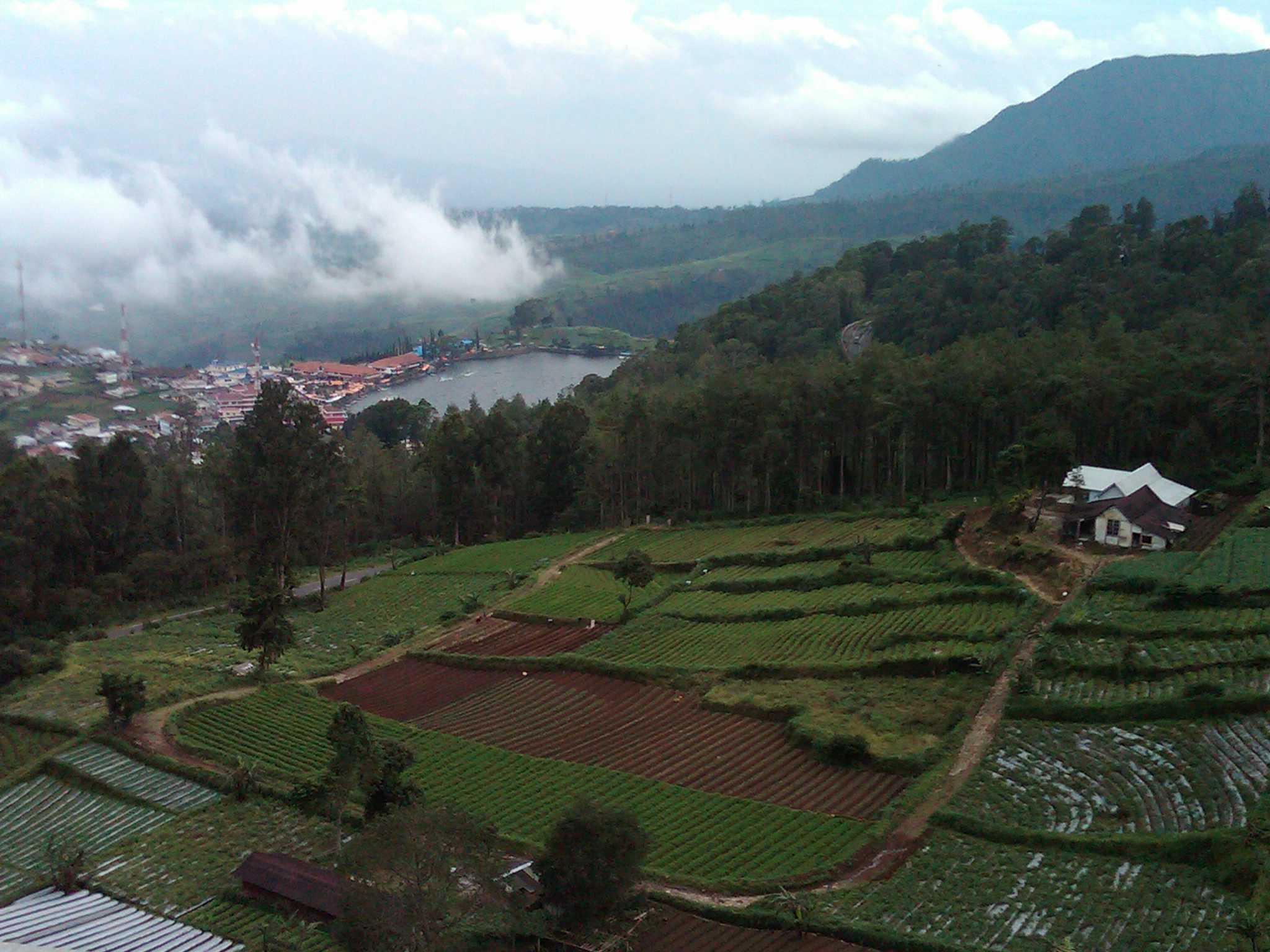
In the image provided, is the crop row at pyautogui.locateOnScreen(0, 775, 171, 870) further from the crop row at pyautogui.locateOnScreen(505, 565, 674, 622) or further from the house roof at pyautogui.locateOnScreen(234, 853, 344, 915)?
the crop row at pyautogui.locateOnScreen(505, 565, 674, 622)

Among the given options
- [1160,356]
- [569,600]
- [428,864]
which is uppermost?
[1160,356]

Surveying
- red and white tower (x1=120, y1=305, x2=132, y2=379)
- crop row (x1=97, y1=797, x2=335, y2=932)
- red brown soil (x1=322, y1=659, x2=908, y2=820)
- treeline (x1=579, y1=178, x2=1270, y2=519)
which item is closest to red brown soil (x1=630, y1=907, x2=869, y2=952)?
red brown soil (x1=322, y1=659, x2=908, y2=820)

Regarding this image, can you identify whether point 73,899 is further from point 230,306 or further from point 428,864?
point 230,306

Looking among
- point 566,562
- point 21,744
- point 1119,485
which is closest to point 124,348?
point 566,562

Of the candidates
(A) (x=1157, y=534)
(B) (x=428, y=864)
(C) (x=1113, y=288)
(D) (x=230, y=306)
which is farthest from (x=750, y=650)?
(D) (x=230, y=306)

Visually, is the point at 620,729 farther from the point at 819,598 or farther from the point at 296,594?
the point at 296,594

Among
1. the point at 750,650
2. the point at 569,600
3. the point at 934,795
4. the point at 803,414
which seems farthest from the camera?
the point at 803,414
